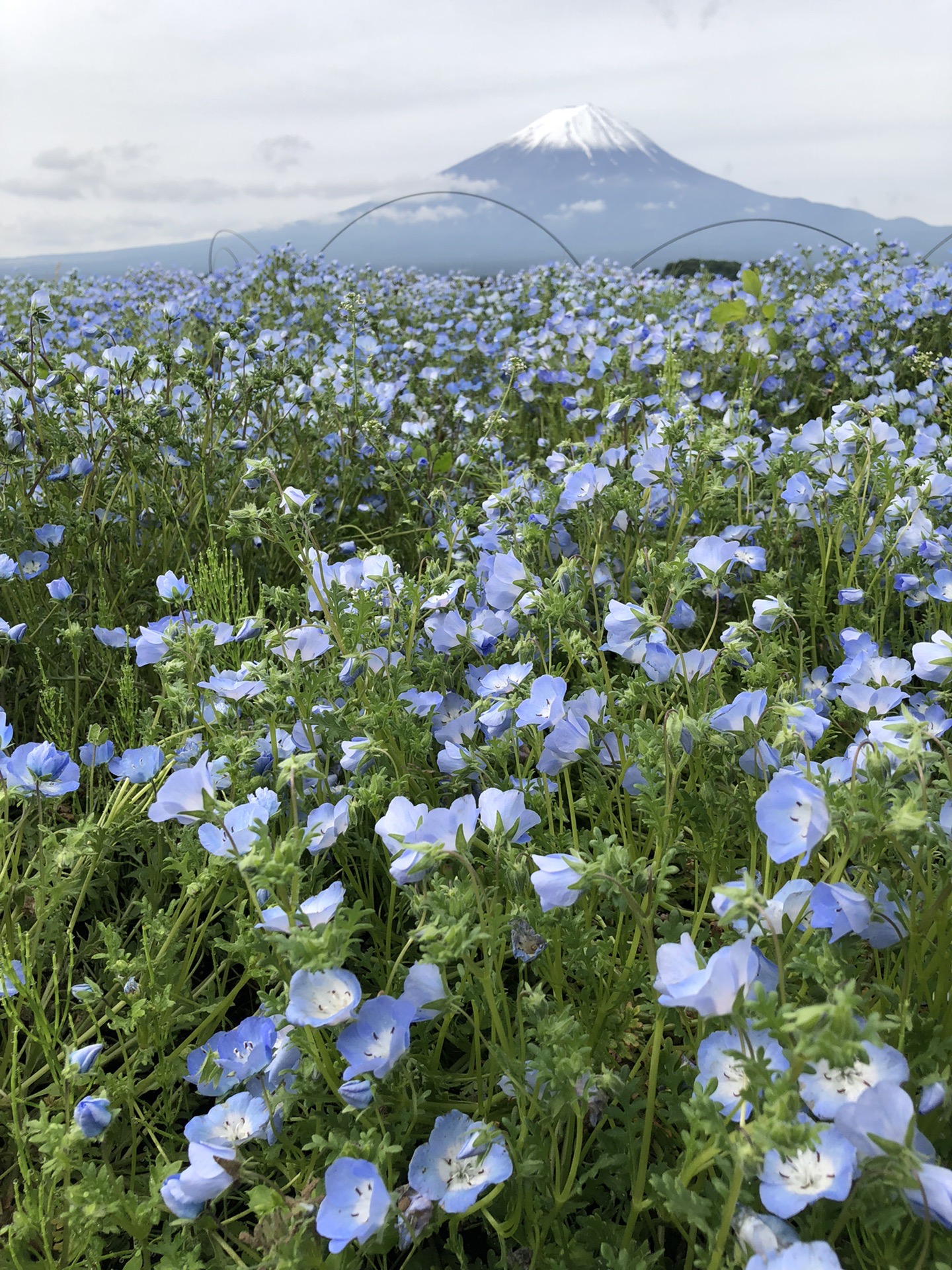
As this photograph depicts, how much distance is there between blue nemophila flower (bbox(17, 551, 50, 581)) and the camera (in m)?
2.34

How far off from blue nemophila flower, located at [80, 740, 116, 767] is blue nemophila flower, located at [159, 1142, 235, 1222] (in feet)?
2.62

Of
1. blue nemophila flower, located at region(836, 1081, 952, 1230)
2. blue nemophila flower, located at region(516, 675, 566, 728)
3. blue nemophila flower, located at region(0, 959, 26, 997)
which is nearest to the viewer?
blue nemophila flower, located at region(836, 1081, 952, 1230)

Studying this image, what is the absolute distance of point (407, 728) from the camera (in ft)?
4.94

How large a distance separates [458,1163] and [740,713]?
2.13 feet

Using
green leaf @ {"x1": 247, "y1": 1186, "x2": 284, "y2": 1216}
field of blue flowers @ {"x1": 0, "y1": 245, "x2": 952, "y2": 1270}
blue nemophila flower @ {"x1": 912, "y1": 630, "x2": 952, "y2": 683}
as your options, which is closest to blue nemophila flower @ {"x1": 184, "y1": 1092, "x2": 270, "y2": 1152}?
field of blue flowers @ {"x1": 0, "y1": 245, "x2": 952, "y2": 1270}

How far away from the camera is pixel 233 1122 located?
1094 mm

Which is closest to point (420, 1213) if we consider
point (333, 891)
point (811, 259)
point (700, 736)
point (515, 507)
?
point (333, 891)

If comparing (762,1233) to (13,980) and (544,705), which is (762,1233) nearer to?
(544,705)

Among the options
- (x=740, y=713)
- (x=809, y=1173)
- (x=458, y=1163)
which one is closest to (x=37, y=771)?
(x=458, y=1163)

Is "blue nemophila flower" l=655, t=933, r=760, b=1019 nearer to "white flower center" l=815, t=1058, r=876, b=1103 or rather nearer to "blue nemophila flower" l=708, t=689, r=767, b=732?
"white flower center" l=815, t=1058, r=876, b=1103

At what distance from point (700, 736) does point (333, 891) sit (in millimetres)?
513

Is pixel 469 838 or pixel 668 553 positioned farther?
pixel 668 553

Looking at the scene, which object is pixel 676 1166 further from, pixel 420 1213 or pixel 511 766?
pixel 511 766

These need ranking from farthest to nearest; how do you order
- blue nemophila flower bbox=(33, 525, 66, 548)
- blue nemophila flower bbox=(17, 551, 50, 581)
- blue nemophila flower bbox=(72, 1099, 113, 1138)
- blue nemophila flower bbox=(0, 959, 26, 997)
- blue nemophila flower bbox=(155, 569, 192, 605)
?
blue nemophila flower bbox=(33, 525, 66, 548), blue nemophila flower bbox=(17, 551, 50, 581), blue nemophila flower bbox=(155, 569, 192, 605), blue nemophila flower bbox=(0, 959, 26, 997), blue nemophila flower bbox=(72, 1099, 113, 1138)
